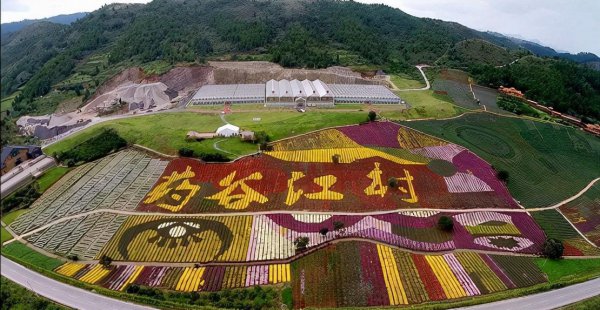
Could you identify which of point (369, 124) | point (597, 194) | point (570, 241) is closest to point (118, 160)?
point (369, 124)

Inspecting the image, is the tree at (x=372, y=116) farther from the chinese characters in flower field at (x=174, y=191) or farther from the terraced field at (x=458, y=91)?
the chinese characters in flower field at (x=174, y=191)

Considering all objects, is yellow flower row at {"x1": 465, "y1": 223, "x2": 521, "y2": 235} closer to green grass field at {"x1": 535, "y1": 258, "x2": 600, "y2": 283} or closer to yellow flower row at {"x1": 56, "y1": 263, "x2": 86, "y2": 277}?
green grass field at {"x1": 535, "y1": 258, "x2": 600, "y2": 283}

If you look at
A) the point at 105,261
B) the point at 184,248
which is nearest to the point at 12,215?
the point at 105,261

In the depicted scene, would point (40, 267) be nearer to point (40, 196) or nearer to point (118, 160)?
point (40, 196)

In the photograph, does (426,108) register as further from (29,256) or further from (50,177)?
(29,256)

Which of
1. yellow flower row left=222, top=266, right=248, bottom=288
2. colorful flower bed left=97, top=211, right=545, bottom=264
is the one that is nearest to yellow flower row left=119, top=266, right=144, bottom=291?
colorful flower bed left=97, top=211, right=545, bottom=264
